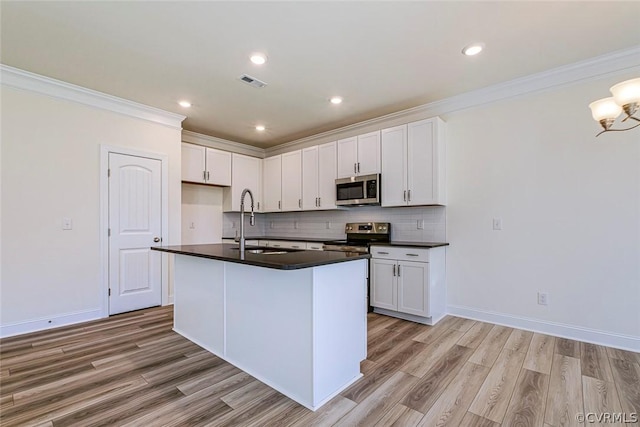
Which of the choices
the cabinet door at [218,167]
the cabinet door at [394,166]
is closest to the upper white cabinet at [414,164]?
the cabinet door at [394,166]

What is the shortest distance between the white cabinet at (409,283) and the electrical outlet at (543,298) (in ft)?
3.06

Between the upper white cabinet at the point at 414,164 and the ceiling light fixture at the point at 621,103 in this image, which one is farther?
the upper white cabinet at the point at 414,164

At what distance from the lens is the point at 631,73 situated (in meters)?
2.65

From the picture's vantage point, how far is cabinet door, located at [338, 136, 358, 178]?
422cm

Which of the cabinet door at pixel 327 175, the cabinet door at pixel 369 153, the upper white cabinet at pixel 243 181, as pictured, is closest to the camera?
the cabinet door at pixel 369 153

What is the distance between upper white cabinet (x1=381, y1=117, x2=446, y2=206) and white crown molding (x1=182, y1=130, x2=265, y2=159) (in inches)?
113

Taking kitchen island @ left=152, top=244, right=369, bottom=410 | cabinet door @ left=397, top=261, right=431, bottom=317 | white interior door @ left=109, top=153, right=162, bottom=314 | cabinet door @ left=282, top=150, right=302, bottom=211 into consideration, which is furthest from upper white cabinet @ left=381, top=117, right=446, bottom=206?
white interior door @ left=109, top=153, right=162, bottom=314

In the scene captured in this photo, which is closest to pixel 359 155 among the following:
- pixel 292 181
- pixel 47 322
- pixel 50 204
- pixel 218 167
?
pixel 292 181

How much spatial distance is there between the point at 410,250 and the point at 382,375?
5.07ft

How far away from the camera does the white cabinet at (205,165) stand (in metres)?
4.54

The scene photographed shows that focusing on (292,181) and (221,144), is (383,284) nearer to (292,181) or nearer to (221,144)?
(292,181)

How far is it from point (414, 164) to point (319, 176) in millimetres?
1536

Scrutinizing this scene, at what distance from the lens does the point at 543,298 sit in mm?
3016

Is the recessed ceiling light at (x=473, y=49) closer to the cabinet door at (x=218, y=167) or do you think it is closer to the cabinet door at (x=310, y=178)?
the cabinet door at (x=310, y=178)
